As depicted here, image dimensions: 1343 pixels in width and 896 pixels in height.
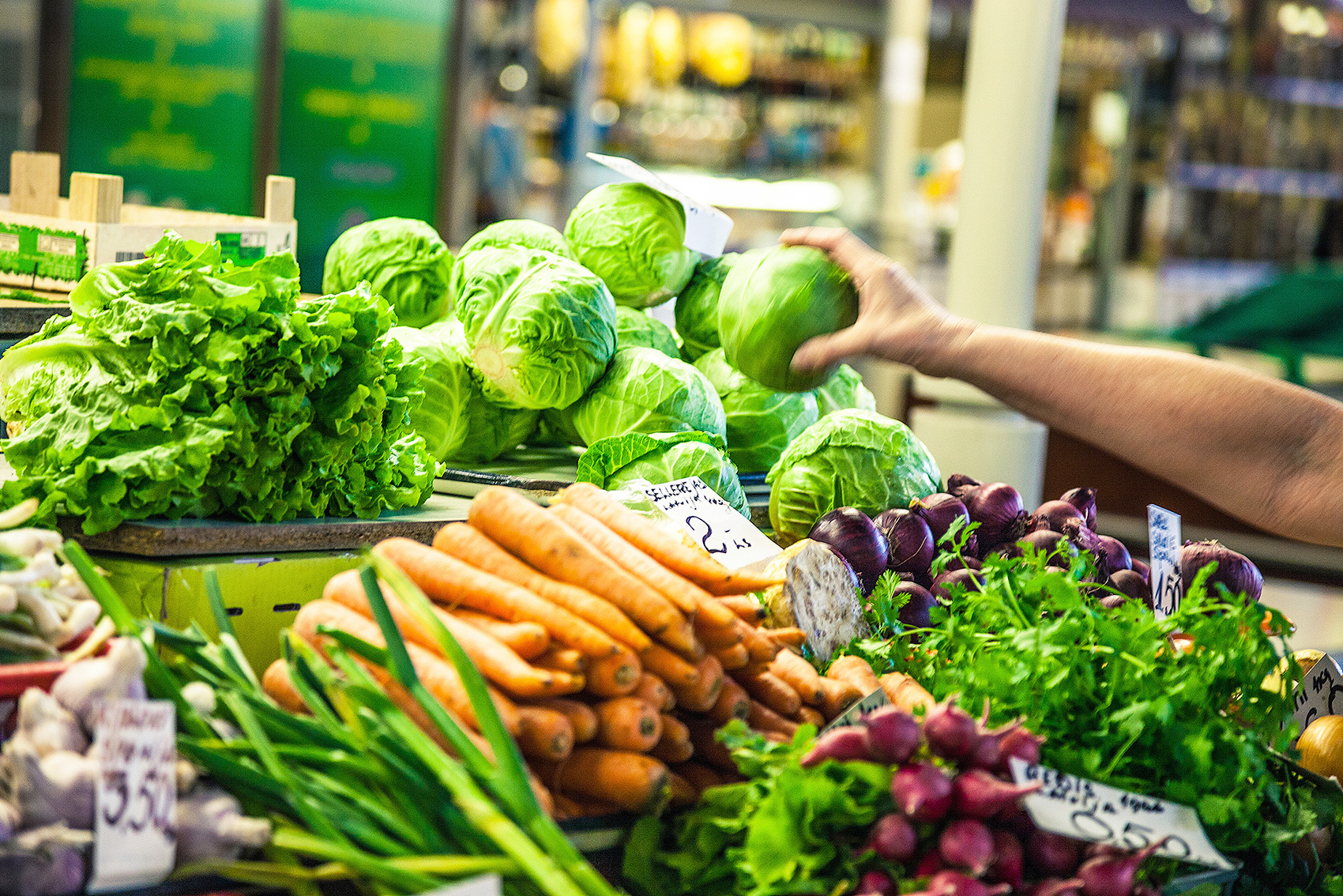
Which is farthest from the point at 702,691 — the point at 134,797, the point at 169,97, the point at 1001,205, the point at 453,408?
the point at 169,97

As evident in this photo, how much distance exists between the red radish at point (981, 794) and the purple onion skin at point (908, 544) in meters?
0.83

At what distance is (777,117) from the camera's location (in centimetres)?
1061

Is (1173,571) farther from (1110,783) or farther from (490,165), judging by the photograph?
(490,165)

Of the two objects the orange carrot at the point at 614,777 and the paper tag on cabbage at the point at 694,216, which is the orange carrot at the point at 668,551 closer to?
the orange carrot at the point at 614,777

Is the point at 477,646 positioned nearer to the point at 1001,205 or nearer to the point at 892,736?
the point at 892,736

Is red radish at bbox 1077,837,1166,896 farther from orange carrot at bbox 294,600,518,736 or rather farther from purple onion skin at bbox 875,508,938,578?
purple onion skin at bbox 875,508,938,578

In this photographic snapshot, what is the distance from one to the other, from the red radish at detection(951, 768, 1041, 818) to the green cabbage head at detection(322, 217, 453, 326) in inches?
65.9

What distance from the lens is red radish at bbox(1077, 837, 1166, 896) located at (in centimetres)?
129

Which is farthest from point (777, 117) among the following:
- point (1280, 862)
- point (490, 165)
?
point (1280, 862)

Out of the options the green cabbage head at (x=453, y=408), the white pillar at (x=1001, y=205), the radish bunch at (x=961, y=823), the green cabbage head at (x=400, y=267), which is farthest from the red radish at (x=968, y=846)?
the white pillar at (x=1001, y=205)

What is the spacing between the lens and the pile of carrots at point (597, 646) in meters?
1.35

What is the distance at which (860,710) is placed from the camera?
147 cm

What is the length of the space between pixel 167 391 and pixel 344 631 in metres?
0.57

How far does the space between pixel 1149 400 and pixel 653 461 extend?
2.60 ft
